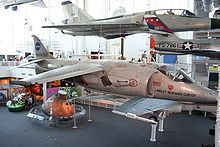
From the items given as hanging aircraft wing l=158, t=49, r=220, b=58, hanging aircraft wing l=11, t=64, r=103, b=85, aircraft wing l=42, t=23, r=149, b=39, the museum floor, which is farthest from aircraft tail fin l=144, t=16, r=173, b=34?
the museum floor

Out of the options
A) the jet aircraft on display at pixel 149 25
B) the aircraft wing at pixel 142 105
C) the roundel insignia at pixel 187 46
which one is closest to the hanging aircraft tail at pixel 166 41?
the jet aircraft on display at pixel 149 25

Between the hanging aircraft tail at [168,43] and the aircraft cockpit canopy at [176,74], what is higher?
the hanging aircraft tail at [168,43]

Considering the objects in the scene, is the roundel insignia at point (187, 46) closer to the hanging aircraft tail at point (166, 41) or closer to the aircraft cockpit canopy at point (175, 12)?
the hanging aircraft tail at point (166, 41)

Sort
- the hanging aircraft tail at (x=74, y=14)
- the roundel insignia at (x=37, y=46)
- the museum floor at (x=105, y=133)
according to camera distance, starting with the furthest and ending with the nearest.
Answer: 1. the roundel insignia at (x=37, y=46)
2. the hanging aircraft tail at (x=74, y=14)
3. the museum floor at (x=105, y=133)

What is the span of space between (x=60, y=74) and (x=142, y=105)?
3433 millimetres

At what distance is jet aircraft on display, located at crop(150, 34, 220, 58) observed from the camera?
7.47 metres

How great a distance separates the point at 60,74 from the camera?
7.29 m

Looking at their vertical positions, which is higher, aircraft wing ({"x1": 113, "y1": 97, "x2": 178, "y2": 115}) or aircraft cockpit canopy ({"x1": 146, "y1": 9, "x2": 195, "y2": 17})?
aircraft cockpit canopy ({"x1": 146, "y1": 9, "x2": 195, "y2": 17})

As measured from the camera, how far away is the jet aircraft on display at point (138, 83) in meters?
6.47

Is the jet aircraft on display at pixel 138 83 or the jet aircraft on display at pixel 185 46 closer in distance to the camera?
the jet aircraft on display at pixel 138 83

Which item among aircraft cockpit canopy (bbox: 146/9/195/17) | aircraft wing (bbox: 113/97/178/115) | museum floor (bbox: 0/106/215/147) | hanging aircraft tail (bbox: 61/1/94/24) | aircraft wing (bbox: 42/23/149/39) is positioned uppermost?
hanging aircraft tail (bbox: 61/1/94/24)

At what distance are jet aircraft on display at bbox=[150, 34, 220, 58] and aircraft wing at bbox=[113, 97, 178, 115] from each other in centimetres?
219

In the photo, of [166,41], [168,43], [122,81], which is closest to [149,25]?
[166,41]

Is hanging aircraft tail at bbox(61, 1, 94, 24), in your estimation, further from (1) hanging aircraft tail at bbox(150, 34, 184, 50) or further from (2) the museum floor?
(2) the museum floor
